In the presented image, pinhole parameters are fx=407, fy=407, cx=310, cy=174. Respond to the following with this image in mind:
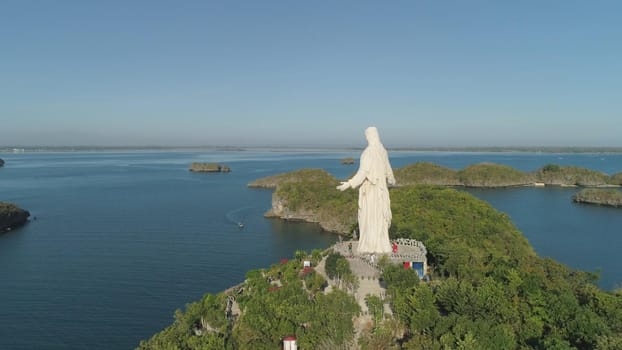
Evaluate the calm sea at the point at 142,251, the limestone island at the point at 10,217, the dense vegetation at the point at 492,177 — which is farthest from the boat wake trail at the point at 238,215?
the dense vegetation at the point at 492,177

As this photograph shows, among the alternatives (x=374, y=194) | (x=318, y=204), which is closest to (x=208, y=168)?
(x=318, y=204)

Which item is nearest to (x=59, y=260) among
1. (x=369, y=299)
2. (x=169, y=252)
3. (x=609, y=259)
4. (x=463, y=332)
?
(x=169, y=252)

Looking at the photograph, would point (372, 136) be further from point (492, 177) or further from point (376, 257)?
point (492, 177)

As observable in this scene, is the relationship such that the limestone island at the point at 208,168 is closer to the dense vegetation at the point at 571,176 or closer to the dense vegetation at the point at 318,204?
the dense vegetation at the point at 318,204

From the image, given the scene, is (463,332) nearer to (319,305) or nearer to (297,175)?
(319,305)

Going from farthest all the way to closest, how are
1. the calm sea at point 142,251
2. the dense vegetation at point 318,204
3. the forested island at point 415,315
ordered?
the dense vegetation at point 318,204 → the calm sea at point 142,251 → the forested island at point 415,315

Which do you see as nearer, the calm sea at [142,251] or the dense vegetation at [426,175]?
the calm sea at [142,251]

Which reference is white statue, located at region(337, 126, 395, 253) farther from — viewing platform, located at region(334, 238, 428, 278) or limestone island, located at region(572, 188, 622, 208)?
limestone island, located at region(572, 188, 622, 208)

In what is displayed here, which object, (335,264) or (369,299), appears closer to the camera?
(369,299)
